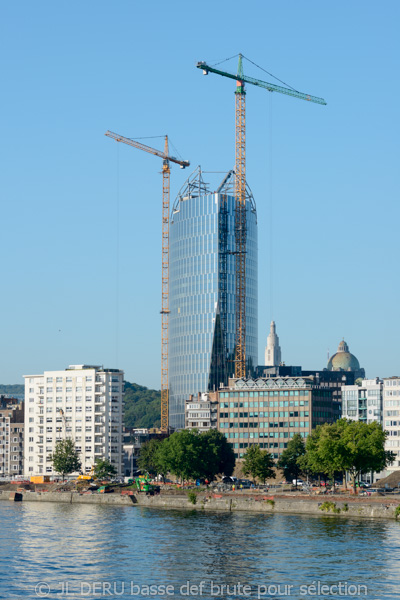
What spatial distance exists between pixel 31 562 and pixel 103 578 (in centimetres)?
1609

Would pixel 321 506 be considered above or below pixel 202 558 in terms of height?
below

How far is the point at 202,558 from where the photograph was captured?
4867 inches

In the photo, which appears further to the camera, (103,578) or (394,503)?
(394,503)

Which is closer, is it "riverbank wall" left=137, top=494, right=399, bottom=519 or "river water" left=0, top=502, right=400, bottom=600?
"river water" left=0, top=502, right=400, bottom=600

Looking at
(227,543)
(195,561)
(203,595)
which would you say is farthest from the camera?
(227,543)

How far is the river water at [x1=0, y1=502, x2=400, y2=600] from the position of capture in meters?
104

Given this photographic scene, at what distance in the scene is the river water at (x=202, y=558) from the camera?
104 metres

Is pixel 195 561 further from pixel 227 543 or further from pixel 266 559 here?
pixel 227 543

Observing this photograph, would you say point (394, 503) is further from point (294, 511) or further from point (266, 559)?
point (266, 559)

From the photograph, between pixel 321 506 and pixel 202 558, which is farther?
pixel 321 506

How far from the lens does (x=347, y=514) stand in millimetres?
179250

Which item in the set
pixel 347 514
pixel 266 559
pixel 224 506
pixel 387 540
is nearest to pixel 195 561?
pixel 266 559

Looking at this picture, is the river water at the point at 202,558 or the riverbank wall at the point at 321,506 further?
the riverbank wall at the point at 321,506

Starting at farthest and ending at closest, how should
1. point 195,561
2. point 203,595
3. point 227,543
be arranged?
1. point 227,543
2. point 195,561
3. point 203,595
